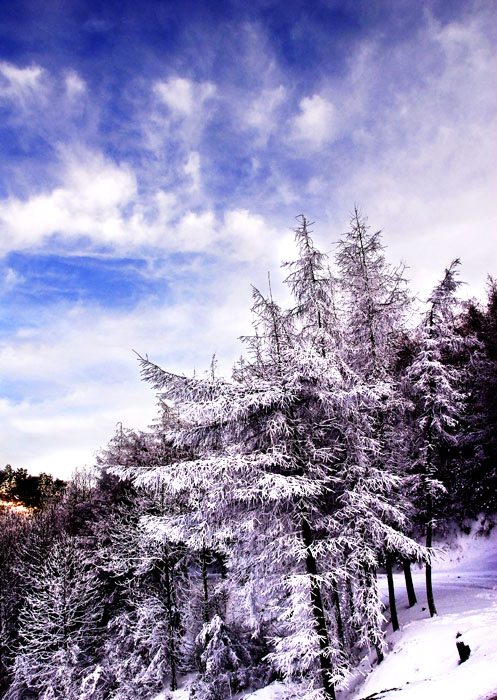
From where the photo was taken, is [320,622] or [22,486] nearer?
[320,622]

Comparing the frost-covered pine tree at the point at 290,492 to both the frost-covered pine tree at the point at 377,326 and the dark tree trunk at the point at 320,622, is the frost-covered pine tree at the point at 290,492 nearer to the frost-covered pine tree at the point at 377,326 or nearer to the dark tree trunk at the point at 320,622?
the dark tree trunk at the point at 320,622

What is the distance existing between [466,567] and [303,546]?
16.9 m

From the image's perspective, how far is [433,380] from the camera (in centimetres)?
1288

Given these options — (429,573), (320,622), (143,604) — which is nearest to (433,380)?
(429,573)

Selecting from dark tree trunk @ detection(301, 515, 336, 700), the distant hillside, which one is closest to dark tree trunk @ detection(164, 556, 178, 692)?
dark tree trunk @ detection(301, 515, 336, 700)

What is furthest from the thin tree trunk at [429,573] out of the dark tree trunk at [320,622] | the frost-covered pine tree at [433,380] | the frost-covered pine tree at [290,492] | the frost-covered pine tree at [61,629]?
the frost-covered pine tree at [61,629]

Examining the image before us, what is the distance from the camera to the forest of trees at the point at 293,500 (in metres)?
9.34

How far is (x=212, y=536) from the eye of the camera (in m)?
10.0

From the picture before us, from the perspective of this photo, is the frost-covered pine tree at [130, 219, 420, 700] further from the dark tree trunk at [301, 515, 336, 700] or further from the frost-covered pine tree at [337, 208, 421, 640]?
the frost-covered pine tree at [337, 208, 421, 640]

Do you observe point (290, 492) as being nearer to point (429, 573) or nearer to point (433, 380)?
point (433, 380)

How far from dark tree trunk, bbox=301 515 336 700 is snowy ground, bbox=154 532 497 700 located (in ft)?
3.46

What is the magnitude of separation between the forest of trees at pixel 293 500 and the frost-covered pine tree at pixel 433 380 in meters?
0.07

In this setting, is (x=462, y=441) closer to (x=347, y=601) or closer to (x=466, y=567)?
(x=466, y=567)

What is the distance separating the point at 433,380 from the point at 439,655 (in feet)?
24.6
